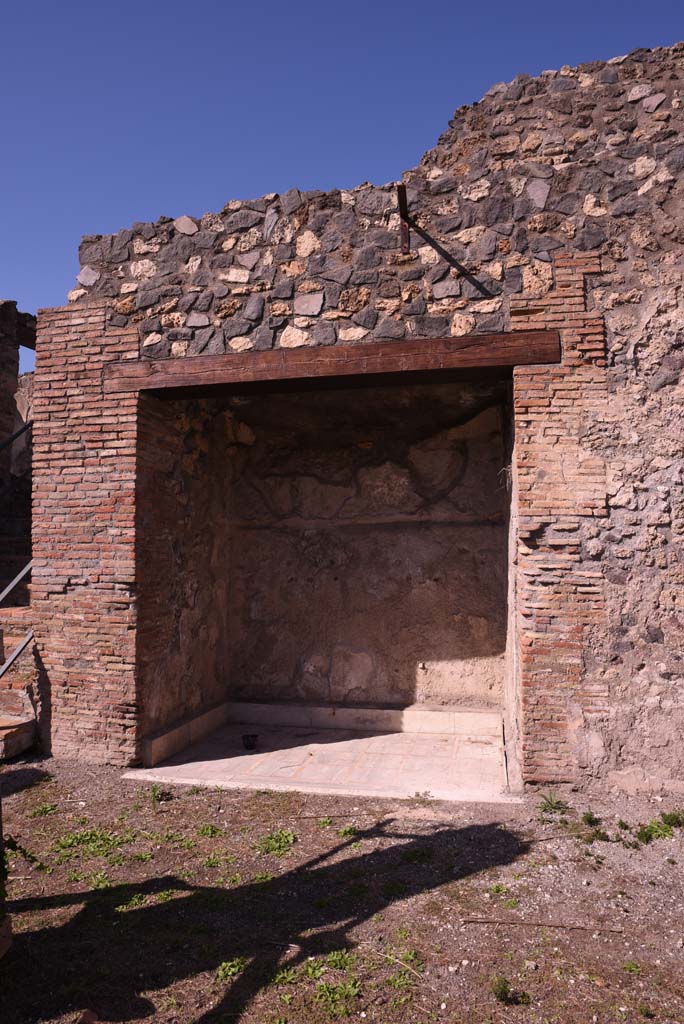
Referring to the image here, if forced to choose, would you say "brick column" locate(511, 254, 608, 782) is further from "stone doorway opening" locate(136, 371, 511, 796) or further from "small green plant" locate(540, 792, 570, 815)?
"stone doorway opening" locate(136, 371, 511, 796)

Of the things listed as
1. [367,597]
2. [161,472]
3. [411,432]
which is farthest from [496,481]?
[161,472]

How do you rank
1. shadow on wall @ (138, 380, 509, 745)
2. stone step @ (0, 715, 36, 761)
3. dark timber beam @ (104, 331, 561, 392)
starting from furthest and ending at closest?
1. shadow on wall @ (138, 380, 509, 745)
2. stone step @ (0, 715, 36, 761)
3. dark timber beam @ (104, 331, 561, 392)

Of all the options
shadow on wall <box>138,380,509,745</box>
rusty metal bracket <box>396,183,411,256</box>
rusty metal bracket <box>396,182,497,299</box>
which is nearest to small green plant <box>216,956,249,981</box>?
shadow on wall <box>138,380,509,745</box>

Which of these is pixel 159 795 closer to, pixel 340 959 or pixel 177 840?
pixel 177 840

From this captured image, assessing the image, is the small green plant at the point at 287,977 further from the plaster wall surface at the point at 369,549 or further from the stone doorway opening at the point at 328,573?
the plaster wall surface at the point at 369,549

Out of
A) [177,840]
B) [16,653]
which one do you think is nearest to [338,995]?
[177,840]

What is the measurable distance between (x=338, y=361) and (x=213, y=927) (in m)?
3.80

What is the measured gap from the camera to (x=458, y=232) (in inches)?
211

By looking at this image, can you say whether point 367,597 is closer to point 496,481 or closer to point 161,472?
point 496,481

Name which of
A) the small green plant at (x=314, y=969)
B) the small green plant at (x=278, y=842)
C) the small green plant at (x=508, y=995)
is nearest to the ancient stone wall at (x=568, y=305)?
the small green plant at (x=278, y=842)

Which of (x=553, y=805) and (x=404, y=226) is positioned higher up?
(x=404, y=226)

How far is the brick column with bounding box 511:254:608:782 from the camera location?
4902 millimetres

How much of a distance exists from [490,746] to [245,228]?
495 cm

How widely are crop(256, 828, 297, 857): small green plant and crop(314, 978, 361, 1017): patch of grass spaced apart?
4.40ft
